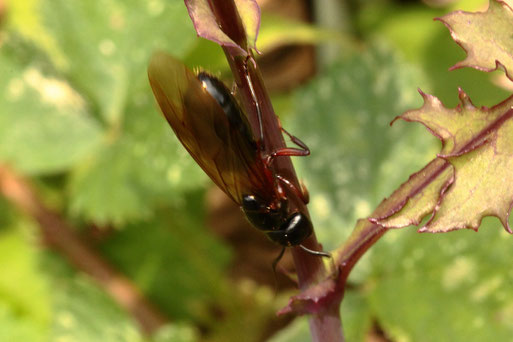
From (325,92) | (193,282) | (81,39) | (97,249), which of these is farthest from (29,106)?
(325,92)

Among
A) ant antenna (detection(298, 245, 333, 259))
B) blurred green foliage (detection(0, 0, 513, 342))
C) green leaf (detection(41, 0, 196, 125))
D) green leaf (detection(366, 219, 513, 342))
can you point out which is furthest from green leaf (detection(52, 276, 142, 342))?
ant antenna (detection(298, 245, 333, 259))

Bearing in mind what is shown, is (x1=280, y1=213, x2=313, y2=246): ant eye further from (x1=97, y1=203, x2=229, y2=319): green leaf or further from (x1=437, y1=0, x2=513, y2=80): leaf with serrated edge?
(x1=97, y1=203, x2=229, y2=319): green leaf

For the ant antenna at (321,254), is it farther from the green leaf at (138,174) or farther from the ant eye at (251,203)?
the green leaf at (138,174)

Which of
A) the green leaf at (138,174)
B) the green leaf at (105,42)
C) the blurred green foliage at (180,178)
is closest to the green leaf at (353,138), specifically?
the blurred green foliage at (180,178)

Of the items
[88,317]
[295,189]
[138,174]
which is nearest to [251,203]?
[295,189]

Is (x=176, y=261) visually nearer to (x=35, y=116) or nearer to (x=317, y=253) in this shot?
(x=35, y=116)
